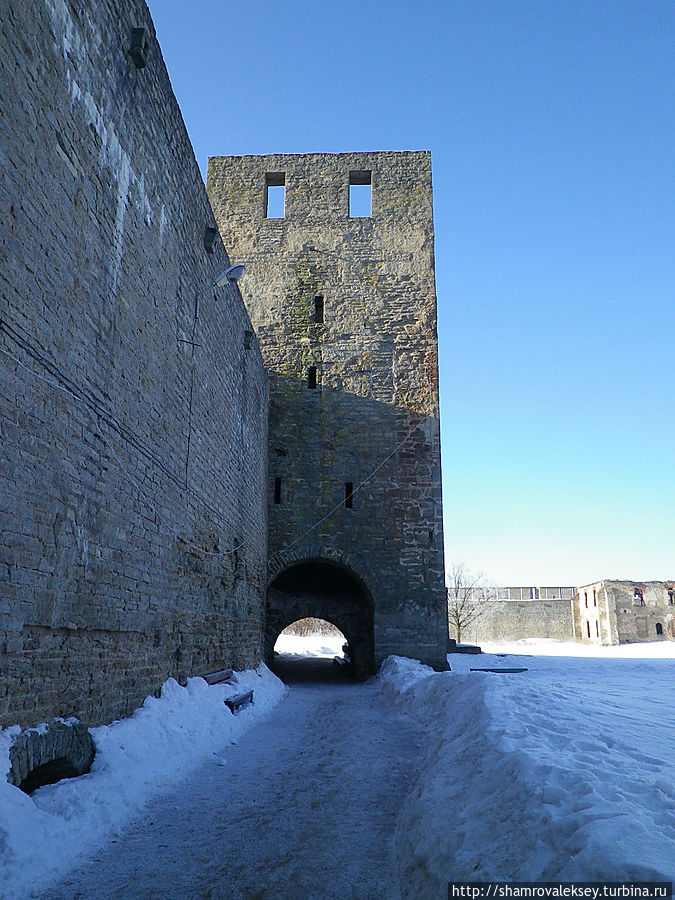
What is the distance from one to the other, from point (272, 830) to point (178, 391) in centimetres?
531

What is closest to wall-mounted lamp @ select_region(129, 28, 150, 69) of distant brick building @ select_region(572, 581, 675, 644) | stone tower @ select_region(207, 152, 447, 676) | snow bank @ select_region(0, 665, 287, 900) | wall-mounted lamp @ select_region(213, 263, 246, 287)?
wall-mounted lamp @ select_region(213, 263, 246, 287)

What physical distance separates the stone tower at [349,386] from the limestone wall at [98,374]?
578cm

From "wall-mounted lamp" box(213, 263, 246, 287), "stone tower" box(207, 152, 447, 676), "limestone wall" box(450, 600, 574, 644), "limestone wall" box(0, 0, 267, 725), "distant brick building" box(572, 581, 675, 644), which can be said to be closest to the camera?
"limestone wall" box(0, 0, 267, 725)

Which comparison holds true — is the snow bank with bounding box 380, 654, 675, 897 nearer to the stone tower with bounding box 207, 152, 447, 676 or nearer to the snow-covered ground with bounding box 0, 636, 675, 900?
the snow-covered ground with bounding box 0, 636, 675, 900

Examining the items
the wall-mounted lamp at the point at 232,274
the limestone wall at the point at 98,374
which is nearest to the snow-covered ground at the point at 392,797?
the limestone wall at the point at 98,374

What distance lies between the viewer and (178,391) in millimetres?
8289

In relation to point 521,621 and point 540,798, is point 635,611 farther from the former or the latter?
point 540,798

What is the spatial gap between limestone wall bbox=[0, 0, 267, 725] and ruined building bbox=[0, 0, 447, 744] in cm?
3

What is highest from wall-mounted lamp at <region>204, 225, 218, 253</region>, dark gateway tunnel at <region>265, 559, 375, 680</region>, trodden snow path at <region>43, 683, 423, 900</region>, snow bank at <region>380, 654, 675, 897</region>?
wall-mounted lamp at <region>204, 225, 218, 253</region>

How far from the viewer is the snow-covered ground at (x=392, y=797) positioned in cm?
280

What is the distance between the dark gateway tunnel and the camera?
1543 centimetres

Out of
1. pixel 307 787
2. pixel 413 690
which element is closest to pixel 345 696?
pixel 413 690

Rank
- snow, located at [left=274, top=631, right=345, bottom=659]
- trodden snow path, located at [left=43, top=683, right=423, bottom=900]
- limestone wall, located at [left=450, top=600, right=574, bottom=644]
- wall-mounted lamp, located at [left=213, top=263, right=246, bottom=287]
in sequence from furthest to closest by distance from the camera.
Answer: limestone wall, located at [left=450, top=600, right=574, bottom=644] < snow, located at [left=274, top=631, right=345, bottom=659] < wall-mounted lamp, located at [left=213, top=263, right=246, bottom=287] < trodden snow path, located at [left=43, top=683, right=423, bottom=900]

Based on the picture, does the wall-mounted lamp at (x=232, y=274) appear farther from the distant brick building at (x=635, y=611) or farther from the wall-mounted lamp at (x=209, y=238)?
the distant brick building at (x=635, y=611)
